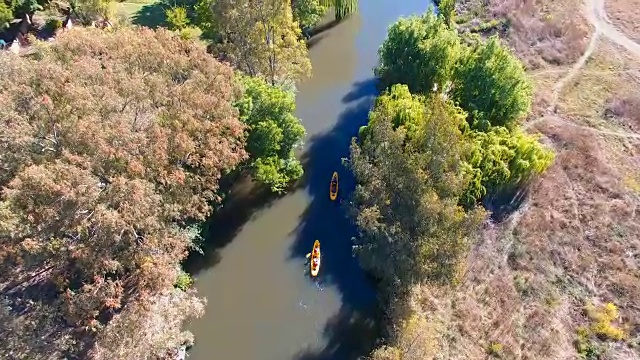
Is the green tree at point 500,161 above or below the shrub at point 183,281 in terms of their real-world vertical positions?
above

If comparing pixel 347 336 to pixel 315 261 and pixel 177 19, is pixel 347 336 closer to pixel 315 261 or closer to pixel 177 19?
pixel 315 261

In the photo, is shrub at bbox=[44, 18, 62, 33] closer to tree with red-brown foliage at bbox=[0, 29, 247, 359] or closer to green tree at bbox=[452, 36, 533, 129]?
tree with red-brown foliage at bbox=[0, 29, 247, 359]

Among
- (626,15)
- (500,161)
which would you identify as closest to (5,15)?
(500,161)

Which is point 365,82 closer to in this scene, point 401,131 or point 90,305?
point 401,131

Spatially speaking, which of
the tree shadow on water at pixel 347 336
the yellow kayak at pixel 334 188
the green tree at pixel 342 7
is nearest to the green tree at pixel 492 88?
the yellow kayak at pixel 334 188

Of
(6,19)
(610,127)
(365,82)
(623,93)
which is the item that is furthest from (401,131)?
(6,19)

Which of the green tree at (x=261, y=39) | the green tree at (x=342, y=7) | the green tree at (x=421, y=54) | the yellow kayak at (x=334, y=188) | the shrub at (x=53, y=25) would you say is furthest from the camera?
the green tree at (x=342, y=7)

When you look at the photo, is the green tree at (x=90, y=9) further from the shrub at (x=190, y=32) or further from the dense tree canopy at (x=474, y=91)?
the dense tree canopy at (x=474, y=91)

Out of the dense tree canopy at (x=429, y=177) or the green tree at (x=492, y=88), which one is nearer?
the dense tree canopy at (x=429, y=177)
